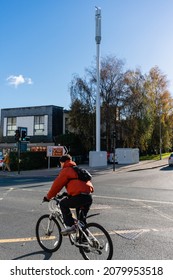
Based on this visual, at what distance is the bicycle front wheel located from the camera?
6.00 metres

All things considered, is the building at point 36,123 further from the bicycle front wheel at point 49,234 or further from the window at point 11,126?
the bicycle front wheel at point 49,234

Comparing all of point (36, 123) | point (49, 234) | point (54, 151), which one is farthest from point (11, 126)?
point (49, 234)

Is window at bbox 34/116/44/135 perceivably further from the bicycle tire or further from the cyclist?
the bicycle tire

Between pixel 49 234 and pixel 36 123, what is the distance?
129 feet

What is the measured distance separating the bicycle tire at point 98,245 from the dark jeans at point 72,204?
0.38 meters

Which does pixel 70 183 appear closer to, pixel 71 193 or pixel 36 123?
pixel 71 193

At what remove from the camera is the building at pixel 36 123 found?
143ft

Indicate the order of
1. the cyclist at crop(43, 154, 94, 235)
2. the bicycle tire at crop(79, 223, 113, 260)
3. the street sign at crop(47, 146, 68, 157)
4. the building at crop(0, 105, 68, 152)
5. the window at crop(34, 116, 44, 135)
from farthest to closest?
the window at crop(34, 116, 44, 135), the building at crop(0, 105, 68, 152), the street sign at crop(47, 146, 68, 157), the cyclist at crop(43, 154, 94, 235), the bicycle tire at crop(79, 223, 113, 260)

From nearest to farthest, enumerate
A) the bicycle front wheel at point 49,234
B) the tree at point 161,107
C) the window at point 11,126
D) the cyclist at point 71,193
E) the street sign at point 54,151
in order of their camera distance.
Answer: the cyclist at point 71,193
the bicycle front wheel at point 49,234
the street sign at point 54,151
the window at point 11,126
the tree at point 161,107

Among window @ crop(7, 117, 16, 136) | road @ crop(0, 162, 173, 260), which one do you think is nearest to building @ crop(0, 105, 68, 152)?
window @ crop(7, 117, 16, 136)

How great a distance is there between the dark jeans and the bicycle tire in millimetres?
380

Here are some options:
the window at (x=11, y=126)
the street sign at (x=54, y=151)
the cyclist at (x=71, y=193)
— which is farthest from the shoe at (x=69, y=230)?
the window at (x=11, y=126)

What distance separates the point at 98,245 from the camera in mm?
5195

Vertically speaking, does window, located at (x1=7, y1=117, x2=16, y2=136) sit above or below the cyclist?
above
